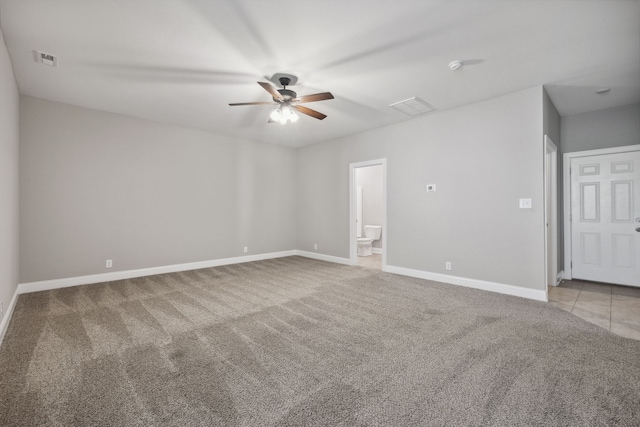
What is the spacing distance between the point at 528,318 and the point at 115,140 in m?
6.27

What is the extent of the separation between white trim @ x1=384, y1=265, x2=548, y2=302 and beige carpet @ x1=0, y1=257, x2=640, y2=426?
19cm

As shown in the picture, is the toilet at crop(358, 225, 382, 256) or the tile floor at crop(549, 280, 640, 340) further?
the toilet at crop(358, 225, 382, 256)

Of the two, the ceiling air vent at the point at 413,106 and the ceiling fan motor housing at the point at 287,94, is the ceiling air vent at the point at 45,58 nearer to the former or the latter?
the ceiling fan motor housing at the point at 287,94

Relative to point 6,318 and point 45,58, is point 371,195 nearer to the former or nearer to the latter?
point 45,58

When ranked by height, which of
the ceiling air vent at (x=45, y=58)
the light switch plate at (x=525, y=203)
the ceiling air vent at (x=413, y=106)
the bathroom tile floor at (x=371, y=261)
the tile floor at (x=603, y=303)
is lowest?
the tile floor at (x=603, y=303)

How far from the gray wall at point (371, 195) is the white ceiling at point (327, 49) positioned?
347cm

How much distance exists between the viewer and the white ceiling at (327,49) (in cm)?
223

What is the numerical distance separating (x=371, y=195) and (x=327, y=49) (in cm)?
533

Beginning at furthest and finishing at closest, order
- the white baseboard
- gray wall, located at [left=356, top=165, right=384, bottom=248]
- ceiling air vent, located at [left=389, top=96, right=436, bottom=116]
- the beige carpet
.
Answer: gray wall, located at [left=356, top=165, right=384, bottom=248] < the white baseboard < ceiling air vent, located at [left=389, top=96, right=436, bottom=116] < the beige carpet

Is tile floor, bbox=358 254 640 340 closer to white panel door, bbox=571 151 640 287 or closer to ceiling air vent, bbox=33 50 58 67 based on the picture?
white panel door, bbox=571 151 640 287

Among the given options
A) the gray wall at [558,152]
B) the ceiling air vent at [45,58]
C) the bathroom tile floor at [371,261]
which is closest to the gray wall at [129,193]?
the ceiling air vent at [45,58]

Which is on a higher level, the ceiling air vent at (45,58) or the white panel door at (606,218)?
Answer: the ceiling air vent at (45,58)

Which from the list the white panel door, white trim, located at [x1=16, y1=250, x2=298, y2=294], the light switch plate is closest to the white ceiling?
the white panel door

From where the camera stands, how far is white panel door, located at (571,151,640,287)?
164 inches
